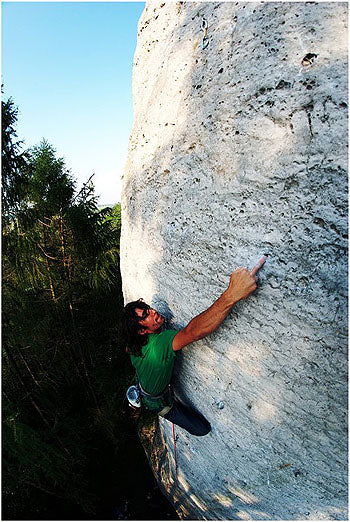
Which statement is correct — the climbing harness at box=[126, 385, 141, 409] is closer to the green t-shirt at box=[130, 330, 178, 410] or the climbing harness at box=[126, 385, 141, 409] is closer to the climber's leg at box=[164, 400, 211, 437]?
the green t-shirt at box=[130, 330, 178, 410]

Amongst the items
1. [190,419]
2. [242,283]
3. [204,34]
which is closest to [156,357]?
[190,419]

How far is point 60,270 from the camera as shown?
4898 mm

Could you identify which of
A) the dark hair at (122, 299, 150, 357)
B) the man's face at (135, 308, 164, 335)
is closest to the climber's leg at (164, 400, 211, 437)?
the dark hair at (122, 299, 150, 357)

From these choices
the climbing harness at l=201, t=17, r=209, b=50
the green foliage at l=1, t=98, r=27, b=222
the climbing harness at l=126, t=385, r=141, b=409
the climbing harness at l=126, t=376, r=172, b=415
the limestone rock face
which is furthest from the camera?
the green foliage at l=1, t=98, r=27, b=222

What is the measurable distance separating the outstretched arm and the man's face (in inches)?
17.0

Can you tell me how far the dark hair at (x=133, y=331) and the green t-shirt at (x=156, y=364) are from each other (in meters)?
0.05

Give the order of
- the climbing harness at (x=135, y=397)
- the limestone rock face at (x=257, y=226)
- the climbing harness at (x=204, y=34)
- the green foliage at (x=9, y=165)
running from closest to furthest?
the limestone rock face at (x=257, y=226) < the climbing harness at (x=204, y=34) < the climbing harness at (x=135, y=397) < the green foliage at (x=9, y=165)

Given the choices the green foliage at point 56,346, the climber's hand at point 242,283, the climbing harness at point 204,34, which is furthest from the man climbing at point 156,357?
the green foliage at point 56,346

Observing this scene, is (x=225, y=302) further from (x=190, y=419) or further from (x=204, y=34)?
(x=204, y=34)

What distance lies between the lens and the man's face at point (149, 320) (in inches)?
105

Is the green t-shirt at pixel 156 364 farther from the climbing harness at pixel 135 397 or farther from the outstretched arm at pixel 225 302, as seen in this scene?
the outstretched arm at pixel 225 302

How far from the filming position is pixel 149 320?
105 inches

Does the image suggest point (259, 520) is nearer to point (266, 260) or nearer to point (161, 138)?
point (266, 260)

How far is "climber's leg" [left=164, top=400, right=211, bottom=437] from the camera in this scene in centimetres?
273
